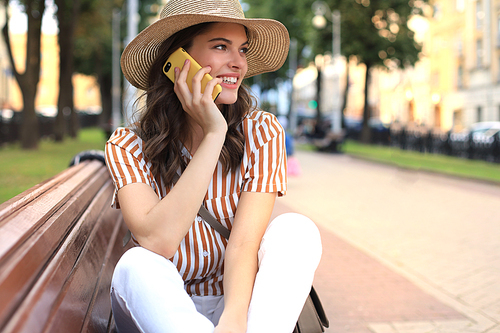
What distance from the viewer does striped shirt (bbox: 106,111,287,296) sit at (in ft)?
7.30

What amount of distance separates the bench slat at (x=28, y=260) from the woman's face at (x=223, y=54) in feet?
2.97

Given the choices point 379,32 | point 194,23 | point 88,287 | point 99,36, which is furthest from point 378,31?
point 88,287

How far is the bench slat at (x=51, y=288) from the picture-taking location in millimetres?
1027

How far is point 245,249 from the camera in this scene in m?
2.10

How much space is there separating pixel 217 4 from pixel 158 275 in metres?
1.20

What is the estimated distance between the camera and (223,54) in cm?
241

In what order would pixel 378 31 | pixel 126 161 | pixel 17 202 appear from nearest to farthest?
pixel 17 202, pixel 126 161, pixel 378 31

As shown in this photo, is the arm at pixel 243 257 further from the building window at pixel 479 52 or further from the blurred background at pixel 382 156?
the building window at pixel 479 52

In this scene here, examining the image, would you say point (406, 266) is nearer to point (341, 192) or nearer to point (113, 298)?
point (113, 298)

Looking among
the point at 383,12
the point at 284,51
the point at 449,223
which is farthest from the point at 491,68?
the point at 284,51

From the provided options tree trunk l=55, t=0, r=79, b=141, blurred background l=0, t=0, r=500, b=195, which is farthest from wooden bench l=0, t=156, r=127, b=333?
tree trunk l=55, t=0, r=79, b=141

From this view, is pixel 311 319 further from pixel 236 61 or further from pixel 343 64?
pixel 343 64

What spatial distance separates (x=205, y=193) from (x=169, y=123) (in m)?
0.49

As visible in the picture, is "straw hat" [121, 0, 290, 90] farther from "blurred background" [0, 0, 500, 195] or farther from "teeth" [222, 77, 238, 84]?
"blurred background" [0, 0, 500, 195]
